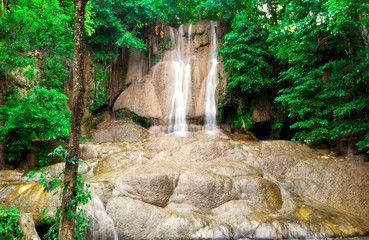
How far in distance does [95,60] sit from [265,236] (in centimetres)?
1499

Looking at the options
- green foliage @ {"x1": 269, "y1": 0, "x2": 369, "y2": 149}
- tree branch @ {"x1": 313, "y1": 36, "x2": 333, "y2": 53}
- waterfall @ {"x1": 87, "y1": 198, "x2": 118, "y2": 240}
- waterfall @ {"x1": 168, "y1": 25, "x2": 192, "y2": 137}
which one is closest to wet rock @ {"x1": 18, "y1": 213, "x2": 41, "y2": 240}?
waterfall @ {"x1": 87, "y1": 198, "x2": 118, "y2": 240}

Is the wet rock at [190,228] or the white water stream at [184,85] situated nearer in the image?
the wet rock at [190,228]

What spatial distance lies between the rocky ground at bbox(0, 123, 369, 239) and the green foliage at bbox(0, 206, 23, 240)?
58.9 inches

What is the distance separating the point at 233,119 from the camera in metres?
14.9

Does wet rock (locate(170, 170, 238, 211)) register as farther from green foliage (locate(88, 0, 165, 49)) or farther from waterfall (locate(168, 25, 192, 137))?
green foliage (locate(88, 0, 165, 49))

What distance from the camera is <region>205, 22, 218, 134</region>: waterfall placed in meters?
15.2

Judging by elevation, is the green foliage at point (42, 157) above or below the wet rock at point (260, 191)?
above

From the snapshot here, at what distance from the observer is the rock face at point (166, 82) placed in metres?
16.3

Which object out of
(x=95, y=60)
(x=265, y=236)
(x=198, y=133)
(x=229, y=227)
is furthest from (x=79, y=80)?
(x=95, y=60)

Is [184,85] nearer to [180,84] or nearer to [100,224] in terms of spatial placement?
[180,84]

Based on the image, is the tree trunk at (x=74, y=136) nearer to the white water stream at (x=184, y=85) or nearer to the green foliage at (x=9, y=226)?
the green foliage at (x=9, y=226)

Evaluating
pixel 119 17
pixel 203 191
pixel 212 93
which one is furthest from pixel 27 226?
pixel 119 17

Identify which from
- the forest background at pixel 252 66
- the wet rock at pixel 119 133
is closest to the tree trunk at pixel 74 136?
the forest background at pixel 252 66

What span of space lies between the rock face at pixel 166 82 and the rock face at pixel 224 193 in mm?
6729
